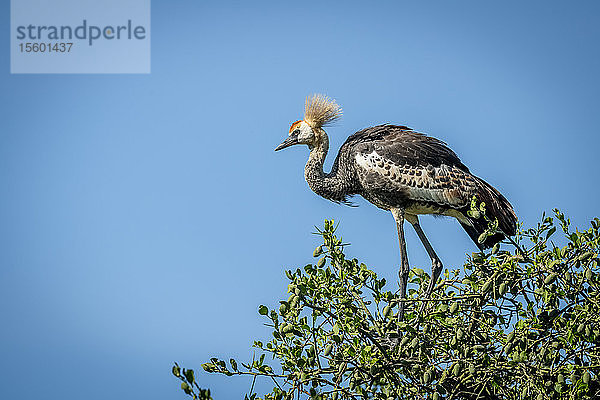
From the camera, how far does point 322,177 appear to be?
330 inches

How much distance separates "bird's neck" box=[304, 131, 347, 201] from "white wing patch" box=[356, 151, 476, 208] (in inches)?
13.8

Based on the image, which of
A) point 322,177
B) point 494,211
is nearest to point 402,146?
point 322,177

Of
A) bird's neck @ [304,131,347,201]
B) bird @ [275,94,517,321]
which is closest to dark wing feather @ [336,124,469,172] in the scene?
bird @ [275,94,517,321]

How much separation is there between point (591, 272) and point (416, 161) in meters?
2.83

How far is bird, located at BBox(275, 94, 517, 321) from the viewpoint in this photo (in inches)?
312

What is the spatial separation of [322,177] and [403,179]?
843mm

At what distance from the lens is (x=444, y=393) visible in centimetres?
540

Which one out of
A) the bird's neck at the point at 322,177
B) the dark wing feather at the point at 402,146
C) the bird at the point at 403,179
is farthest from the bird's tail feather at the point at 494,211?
the bird's neck at the point at 322,177

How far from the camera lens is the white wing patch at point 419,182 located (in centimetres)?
789

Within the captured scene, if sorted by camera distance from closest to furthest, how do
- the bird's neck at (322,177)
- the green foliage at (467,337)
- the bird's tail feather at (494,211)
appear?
the green foliage at (467,337) < the bird's tail feather at (494,211) < the bird's neck at (322,177)

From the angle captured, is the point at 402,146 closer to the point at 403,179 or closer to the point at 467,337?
the point at 403,179

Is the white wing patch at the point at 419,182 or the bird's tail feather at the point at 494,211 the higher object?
the white wing patch at the point at 419,182

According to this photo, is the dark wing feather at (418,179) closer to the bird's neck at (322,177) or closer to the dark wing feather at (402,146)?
the dark wing feather at (402,146)

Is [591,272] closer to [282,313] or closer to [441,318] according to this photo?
[441,318]
